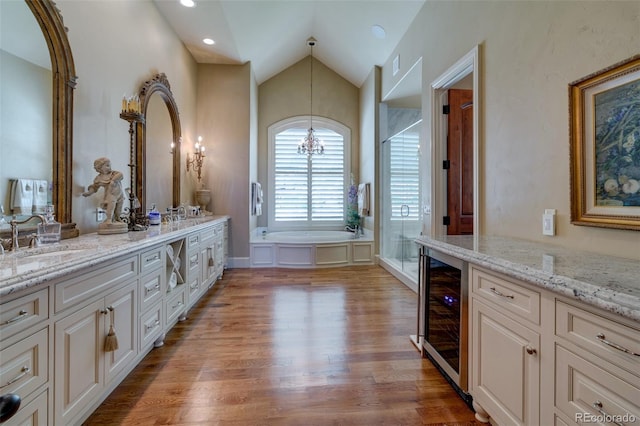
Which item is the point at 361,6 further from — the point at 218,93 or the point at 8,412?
the point at 8,412

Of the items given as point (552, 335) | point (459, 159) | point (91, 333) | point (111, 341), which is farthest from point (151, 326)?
point (459, 159)

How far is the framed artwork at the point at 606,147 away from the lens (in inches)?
49.8

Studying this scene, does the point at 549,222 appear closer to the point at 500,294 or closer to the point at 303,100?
the point at 500,294

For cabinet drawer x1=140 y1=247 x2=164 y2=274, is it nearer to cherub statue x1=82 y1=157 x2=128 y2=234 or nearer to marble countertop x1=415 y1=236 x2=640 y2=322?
cherub statue x1=82 y1=157 x2=128 y2=234

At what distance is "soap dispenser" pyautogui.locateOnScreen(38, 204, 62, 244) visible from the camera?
1.67 meters

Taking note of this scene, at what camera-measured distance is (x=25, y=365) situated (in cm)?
109

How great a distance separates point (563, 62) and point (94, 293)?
9.21 feet

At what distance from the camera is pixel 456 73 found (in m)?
2.71

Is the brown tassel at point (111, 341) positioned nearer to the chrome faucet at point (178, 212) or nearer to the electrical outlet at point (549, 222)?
the chrome faucet at point (178, 212)

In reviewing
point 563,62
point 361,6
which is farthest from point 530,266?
point 361,6

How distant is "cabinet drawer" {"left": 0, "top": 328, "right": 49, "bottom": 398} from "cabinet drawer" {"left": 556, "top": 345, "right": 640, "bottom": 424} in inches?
77.8

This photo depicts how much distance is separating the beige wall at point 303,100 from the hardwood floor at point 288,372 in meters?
3.39

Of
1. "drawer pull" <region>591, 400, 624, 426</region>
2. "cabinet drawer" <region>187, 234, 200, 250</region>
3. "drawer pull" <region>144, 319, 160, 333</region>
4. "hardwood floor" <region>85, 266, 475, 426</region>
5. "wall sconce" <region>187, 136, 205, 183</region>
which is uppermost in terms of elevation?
"wall sconce" <region>187, 136, 205, 183</region>

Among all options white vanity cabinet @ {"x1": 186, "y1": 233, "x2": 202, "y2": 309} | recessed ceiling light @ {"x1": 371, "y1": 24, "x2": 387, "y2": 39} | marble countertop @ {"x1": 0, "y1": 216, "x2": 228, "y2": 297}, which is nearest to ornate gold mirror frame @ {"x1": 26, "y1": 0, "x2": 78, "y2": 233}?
marble countertop @ {"x1": 0, "y1": 216, "x2": 228, "y2": 297}
